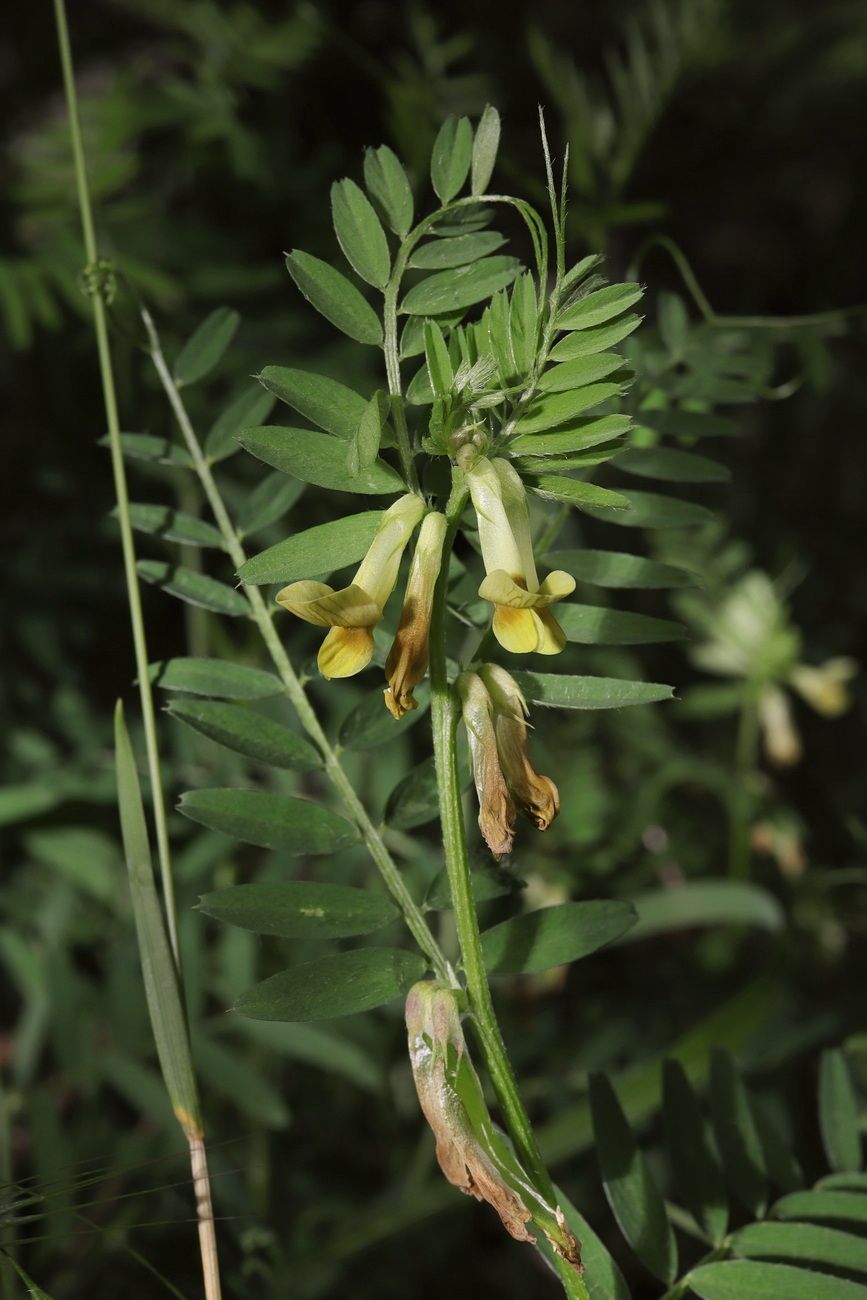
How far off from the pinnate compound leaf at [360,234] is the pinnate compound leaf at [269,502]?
0.45 ft

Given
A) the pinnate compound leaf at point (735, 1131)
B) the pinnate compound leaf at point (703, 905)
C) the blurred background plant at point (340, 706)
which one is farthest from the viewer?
the pinnate compound leaf at point (703, 905)

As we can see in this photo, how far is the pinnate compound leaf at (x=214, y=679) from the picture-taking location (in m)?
0.47

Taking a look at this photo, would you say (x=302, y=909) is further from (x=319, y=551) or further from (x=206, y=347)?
(x=206, y=347)

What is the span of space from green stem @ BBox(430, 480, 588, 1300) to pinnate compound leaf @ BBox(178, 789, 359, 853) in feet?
0.34

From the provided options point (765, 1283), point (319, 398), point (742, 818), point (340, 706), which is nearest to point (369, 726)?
point (319, 398)

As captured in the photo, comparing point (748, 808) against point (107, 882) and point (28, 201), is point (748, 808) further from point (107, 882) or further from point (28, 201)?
point (28, 201)

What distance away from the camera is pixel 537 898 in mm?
1106

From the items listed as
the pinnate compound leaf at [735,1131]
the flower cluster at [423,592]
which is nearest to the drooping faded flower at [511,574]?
the flower cluster at [423,592]

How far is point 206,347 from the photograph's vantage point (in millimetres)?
562

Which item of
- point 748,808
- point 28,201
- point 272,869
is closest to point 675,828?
point 748,808

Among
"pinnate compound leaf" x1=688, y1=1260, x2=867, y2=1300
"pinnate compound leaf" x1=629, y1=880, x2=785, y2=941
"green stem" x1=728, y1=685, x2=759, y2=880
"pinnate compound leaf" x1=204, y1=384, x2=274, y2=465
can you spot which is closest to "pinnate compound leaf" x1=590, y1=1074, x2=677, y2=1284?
"pinnate compound leaf" x1=688, y1=1260, x2=867, y2=1300

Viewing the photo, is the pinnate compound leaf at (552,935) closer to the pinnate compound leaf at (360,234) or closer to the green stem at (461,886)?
the green stem at (461,886)

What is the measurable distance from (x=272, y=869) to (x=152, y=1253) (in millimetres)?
295

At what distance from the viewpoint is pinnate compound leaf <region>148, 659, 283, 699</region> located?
1.55 ft
